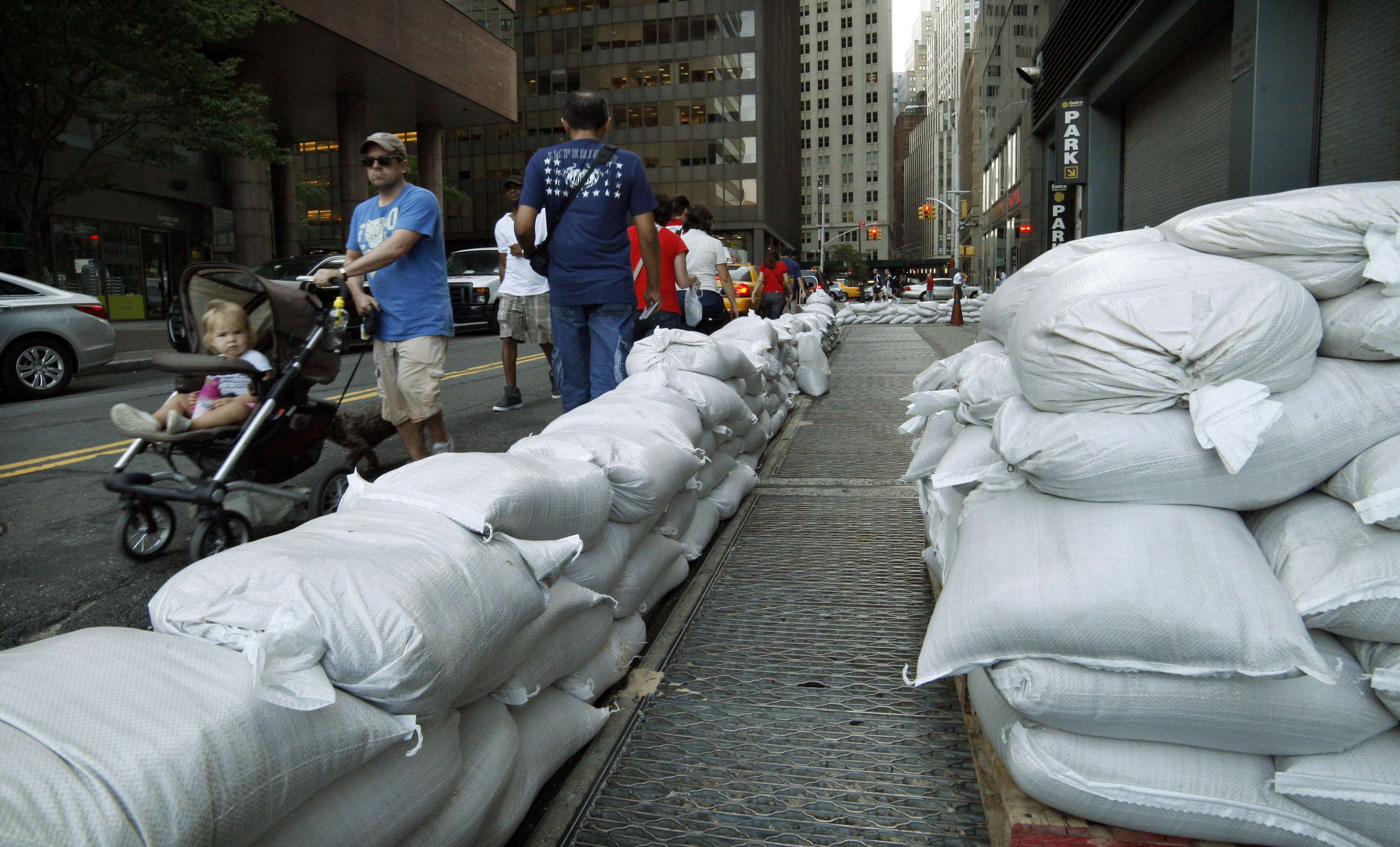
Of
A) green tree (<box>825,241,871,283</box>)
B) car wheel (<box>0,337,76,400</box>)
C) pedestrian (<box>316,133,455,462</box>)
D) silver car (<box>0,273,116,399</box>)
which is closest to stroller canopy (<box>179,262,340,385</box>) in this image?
pedestrian (<box>316,133,455,462</box>)

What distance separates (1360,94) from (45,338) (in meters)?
12.4

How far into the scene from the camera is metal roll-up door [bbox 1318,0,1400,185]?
24.5 feet

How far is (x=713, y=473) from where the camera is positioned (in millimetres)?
4023

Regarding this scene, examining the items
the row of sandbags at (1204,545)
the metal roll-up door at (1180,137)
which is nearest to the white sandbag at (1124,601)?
the row of sandbags at (1204,545)

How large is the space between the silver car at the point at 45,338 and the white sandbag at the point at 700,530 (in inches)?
301

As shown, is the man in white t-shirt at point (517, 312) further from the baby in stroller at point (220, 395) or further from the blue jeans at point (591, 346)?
the baby in stroller at point (220, 395)

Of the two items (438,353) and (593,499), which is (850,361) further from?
(593,499)

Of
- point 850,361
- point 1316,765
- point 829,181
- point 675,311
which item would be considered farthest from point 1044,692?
point 829,181

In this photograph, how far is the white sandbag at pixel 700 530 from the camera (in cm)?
346

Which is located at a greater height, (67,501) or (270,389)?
(270,389)

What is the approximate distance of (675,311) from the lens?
19.5 feet

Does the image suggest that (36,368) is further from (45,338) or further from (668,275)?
(668,275)

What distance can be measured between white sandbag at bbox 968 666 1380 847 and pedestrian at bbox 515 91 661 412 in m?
3.06

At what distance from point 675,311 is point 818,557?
2.72 meters
